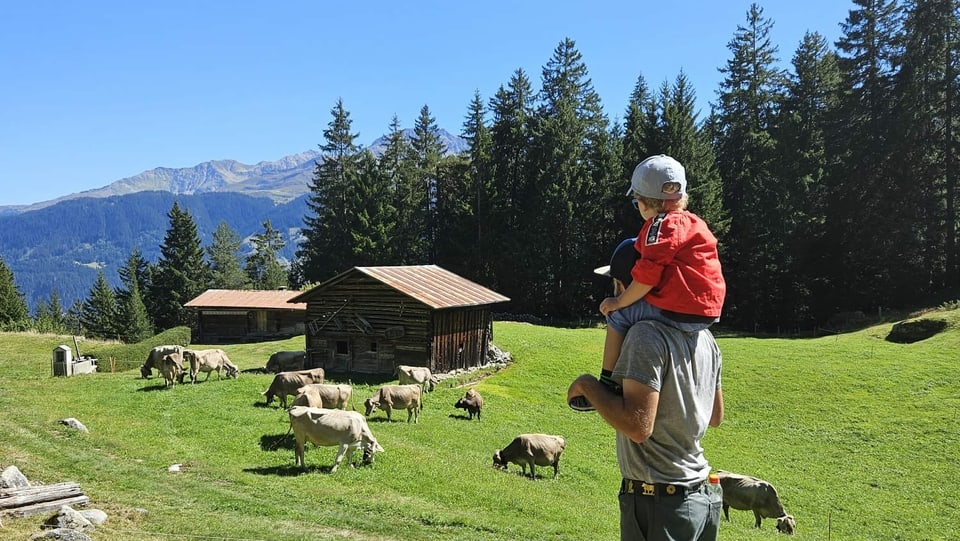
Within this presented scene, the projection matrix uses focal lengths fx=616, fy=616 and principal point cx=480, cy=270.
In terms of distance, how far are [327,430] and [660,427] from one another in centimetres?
1178

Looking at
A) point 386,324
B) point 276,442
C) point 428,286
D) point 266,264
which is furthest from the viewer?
point 266,264

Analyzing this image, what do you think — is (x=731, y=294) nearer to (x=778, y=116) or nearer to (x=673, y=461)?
(x=778, y=116)

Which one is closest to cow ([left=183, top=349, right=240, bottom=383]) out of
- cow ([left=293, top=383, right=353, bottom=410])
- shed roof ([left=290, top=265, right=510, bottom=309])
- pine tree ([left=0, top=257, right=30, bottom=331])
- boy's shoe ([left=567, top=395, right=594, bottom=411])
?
shed roof ([left=290, top=265, right=510, bottom=309])

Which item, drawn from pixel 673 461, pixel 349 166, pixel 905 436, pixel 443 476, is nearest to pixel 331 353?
pixel 443 476

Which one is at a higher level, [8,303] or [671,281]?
[671,281]

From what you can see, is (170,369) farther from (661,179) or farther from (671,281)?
(671,281)

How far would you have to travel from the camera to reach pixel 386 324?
3181cm

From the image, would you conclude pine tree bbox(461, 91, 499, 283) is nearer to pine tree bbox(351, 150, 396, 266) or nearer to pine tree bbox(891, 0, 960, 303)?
pine tree bbox(351, 150, 396, 266)

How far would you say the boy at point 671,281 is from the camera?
3.20 metres

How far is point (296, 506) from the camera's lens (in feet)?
36.8

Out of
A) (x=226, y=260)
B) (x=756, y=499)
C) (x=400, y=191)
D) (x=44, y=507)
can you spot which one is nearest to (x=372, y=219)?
(x=400, y=191)

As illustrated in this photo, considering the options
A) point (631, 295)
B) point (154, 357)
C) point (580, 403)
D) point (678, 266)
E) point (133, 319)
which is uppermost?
point (678, 266)

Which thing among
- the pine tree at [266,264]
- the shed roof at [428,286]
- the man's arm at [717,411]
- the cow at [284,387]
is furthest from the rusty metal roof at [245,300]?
the man's arm at [717,411]

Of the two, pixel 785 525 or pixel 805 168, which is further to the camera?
pixel 805 168
